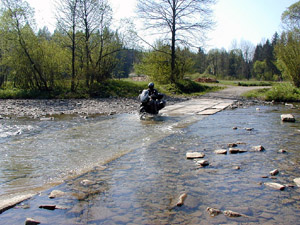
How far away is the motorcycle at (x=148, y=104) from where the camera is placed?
1077 cm

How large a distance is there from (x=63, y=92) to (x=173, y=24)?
10.9m

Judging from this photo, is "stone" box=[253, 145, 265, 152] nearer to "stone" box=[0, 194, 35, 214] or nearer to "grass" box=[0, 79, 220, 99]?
"stone" box=[0, 194, 35, 214]

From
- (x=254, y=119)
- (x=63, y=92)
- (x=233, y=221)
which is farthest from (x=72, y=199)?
(x=63, y=92)

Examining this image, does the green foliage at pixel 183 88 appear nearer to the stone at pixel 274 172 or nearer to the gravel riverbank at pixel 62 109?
the gravel riverbank at pixel 62 109

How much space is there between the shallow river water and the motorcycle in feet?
9.32

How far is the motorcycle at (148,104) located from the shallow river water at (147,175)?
284 centimetres

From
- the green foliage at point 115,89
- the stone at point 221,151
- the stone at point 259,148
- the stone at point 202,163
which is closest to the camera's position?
the stone at point 202,163

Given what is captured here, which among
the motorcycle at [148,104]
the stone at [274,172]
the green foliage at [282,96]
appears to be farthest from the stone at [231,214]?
the green foliage at [282,96]

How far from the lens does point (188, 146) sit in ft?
20.6

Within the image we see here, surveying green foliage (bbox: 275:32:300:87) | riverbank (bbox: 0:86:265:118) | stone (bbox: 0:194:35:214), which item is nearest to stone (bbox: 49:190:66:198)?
stone (bbox: 0:194:35:214)

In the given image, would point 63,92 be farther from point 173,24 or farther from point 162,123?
point 162,123

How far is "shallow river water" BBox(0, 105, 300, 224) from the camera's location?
10.3 feet

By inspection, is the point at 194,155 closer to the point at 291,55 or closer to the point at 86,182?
the point at 86,182

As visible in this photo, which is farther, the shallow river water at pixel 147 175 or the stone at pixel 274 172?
the stone at pixel 274 172
